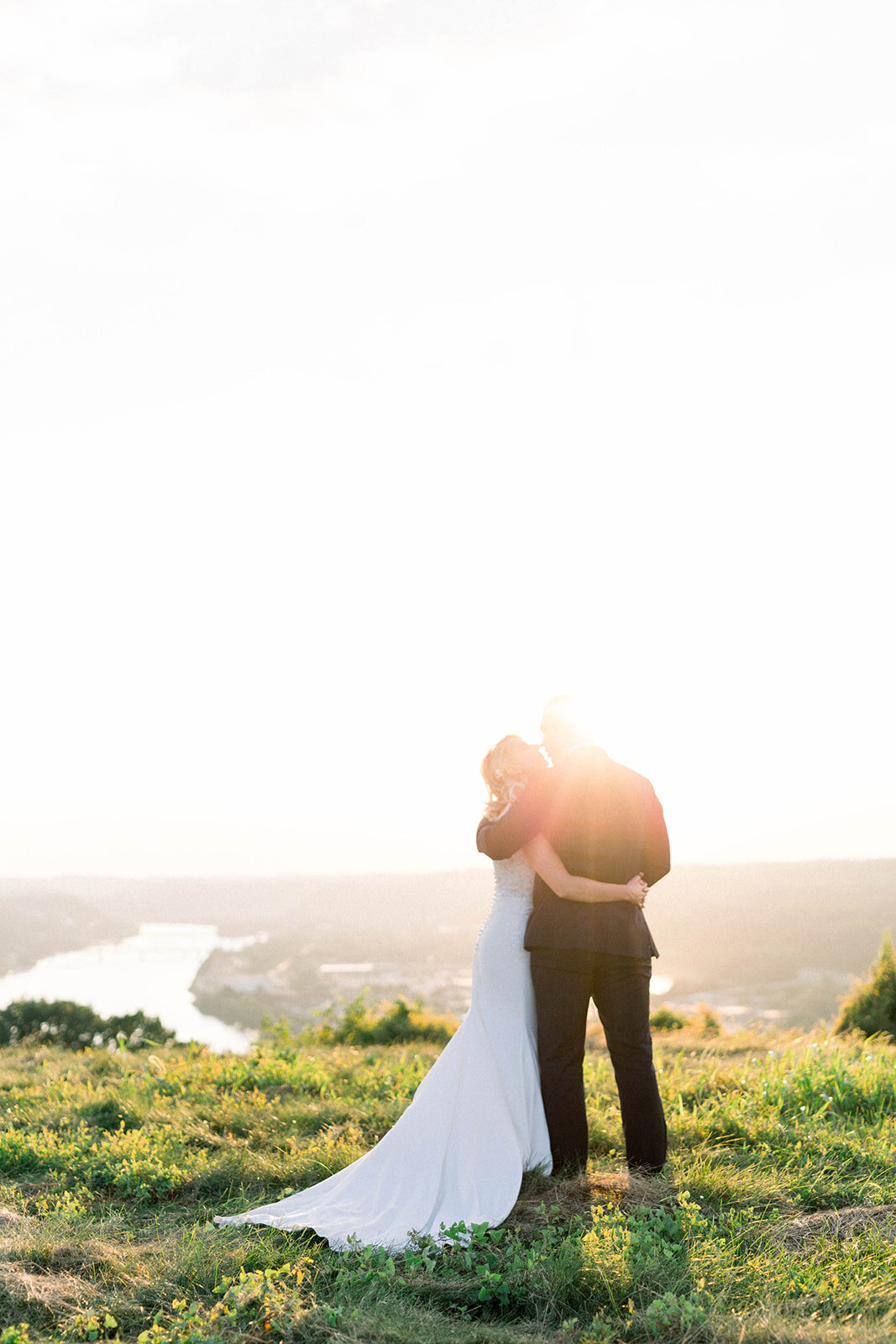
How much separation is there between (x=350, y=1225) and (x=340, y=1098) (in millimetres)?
2674

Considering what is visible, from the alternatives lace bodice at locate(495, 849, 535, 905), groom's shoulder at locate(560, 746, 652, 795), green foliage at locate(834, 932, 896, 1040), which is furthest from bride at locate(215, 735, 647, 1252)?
green foliage at locate(834, 932, 896, 1040)

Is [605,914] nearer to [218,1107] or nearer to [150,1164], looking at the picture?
[150,1164]

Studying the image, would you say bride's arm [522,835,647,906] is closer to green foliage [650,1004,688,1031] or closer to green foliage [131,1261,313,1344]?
green foliage [131,1261,313,1344]

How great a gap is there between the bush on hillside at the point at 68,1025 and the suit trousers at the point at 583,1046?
28.3 ft

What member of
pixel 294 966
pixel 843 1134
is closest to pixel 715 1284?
pixel 843 1134

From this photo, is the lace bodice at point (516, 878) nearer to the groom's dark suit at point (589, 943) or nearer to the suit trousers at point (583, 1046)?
the groom's dark suit at point (589, 943)

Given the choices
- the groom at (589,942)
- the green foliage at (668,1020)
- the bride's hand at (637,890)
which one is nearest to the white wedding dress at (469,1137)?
the groom at (589,942)

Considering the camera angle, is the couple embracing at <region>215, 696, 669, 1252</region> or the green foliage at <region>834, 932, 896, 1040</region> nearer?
the couple embracing at <region>215, 696, 669, 1252</region>

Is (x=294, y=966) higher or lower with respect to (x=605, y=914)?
lower

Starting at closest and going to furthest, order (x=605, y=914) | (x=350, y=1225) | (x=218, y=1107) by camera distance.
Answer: (x=350, y=1225) → (x=605, y=914) → (x=218, y=1107)

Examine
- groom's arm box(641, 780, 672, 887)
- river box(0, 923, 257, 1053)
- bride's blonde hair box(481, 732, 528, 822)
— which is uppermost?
bride's blonde hair box(481, 732, 528, 822)

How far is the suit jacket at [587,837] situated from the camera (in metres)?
4.88

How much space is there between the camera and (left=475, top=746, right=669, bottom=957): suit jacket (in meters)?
4.88

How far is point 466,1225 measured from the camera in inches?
173
